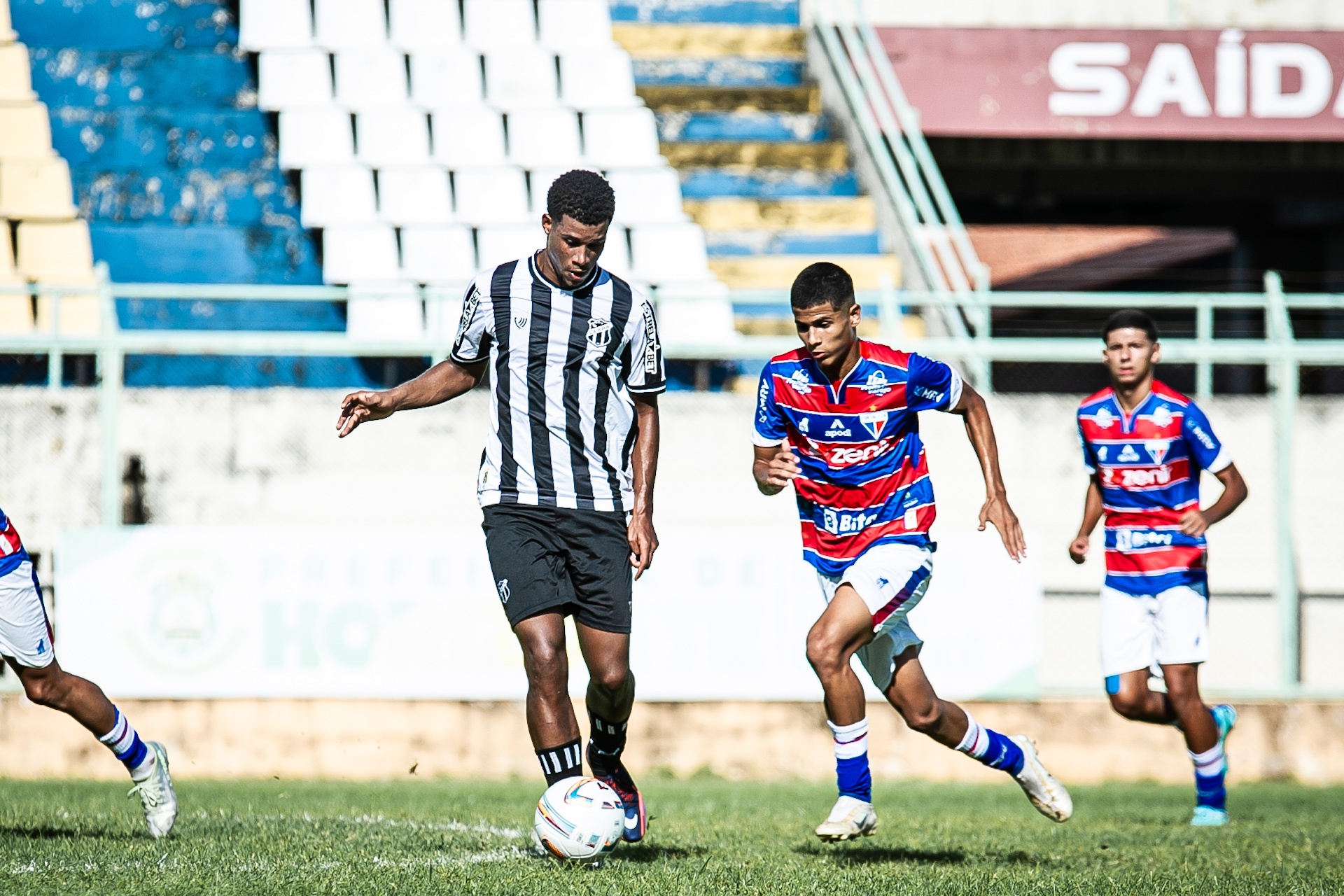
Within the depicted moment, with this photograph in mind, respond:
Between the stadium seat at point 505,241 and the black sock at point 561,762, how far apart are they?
29.6 feet

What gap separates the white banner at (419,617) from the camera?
9.98m

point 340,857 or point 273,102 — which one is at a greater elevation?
point 273,102

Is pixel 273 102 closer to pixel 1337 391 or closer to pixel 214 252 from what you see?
pixel 214 252

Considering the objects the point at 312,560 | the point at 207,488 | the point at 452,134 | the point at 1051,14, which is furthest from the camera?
the point at 1051,14

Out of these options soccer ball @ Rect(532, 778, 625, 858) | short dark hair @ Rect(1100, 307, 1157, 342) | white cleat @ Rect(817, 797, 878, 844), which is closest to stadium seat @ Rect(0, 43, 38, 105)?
short dark hair @ Rect(1100, 307, 1157, 342)

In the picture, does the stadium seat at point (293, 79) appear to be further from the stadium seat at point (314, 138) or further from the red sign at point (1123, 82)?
the red sign at point (1123, 82)

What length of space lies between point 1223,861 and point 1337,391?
38.5 feet

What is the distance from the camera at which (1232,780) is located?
10.4 metres

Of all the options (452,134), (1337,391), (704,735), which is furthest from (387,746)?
(1337,391)

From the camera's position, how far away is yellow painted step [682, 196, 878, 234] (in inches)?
592

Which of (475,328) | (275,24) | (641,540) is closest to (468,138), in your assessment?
(275,24)

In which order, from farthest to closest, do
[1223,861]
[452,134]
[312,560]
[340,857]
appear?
[452,134], [312,560], [1223,861], [340,857]

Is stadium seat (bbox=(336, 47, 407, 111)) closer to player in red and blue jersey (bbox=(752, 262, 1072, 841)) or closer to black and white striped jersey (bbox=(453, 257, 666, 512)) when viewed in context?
black and white striped jersey (bbox=(453, 257, 666, 512))

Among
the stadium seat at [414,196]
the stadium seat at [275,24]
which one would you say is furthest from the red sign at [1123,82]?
the stadium seat at [275,24]
